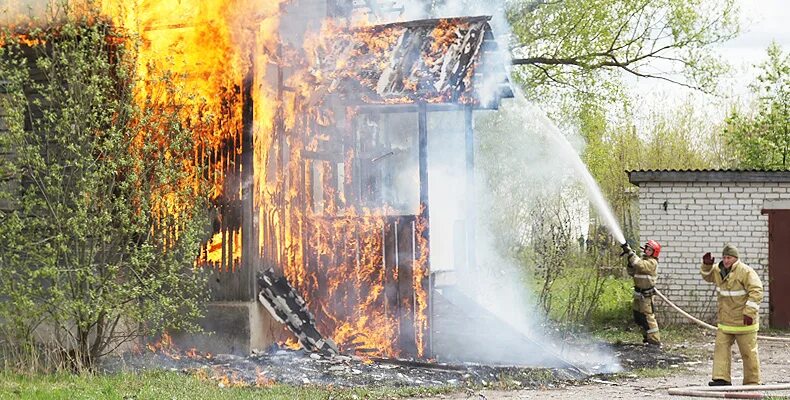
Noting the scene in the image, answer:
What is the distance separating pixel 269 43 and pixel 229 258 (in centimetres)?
288

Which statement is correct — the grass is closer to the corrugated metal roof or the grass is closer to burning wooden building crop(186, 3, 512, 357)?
burning wooden building crop(186, 3, 512, 357)

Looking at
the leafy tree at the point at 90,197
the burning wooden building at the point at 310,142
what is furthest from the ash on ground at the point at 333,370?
the leafy tree at the point at 90,197

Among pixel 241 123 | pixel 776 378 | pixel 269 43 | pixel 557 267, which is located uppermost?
pixel 269 43

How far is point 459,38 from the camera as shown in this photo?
542 inches

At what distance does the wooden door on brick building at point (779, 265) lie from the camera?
18078 mm

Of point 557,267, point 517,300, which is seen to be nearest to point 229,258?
point 557,267

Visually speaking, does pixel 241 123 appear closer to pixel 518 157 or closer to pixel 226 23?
pixel 226 23

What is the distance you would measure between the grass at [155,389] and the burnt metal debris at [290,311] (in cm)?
195

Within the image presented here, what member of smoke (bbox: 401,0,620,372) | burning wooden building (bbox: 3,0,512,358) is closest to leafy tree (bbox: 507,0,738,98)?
smoke (bbox: 401,0,620,372)

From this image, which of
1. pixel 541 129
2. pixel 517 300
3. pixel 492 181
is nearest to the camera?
Result: pixel 517 300

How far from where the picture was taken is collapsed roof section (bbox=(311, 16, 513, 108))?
13008mm

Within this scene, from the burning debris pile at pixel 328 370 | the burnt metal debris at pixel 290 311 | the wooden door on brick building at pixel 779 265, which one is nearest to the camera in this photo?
the burning debris pile at pixel 328 370

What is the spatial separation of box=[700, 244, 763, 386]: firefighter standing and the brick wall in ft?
21.8

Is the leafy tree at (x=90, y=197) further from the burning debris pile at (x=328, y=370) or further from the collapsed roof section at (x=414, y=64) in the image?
the collapsed roof section at (x=414, y=64)
